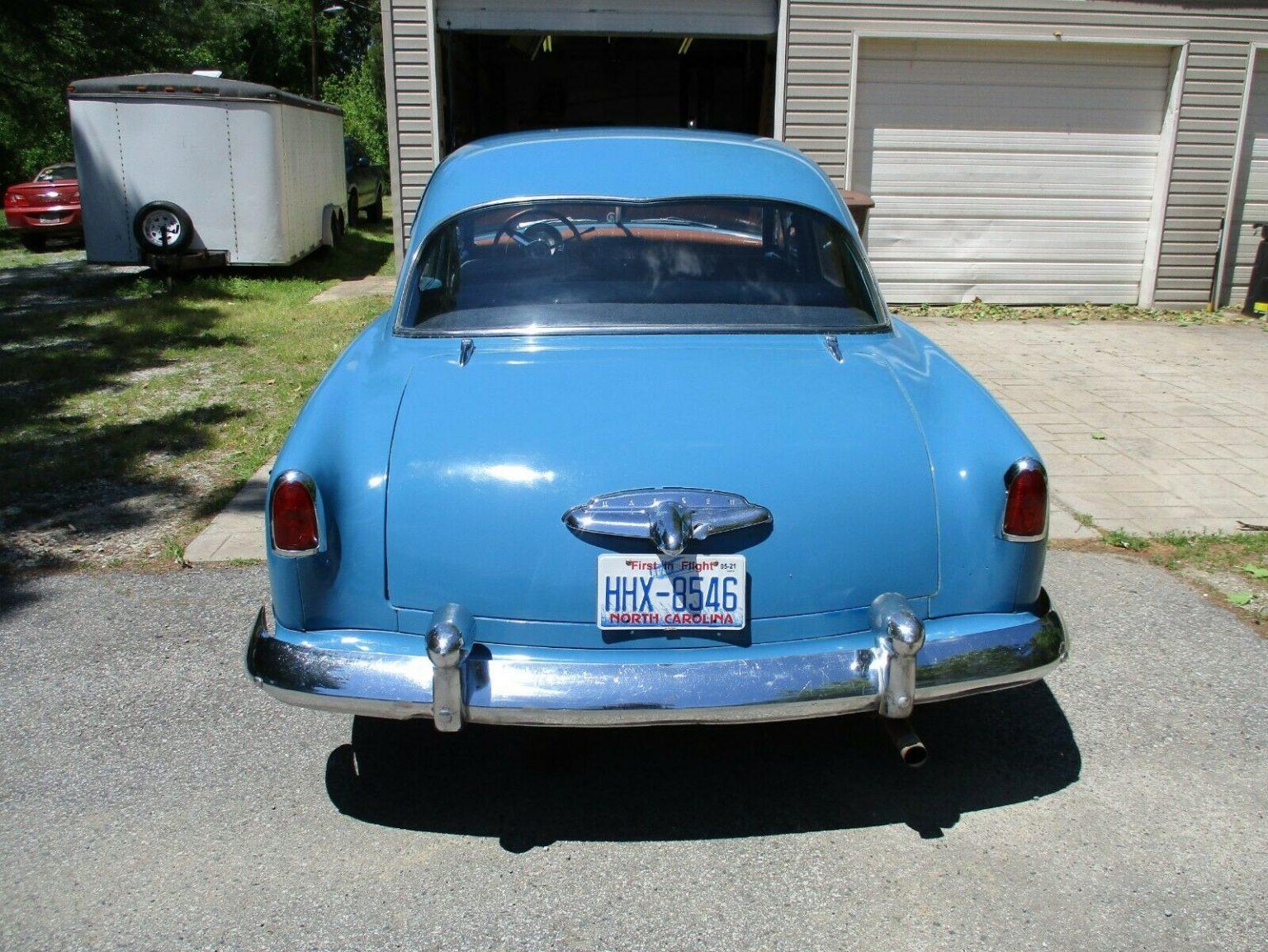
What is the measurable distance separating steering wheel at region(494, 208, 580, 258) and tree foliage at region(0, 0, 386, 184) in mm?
20045

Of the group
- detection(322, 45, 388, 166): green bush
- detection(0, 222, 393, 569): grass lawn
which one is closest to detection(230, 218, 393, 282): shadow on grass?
detection(0, 222, 393, 569): grass lawn

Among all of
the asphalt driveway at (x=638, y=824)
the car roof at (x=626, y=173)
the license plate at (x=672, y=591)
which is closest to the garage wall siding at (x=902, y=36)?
the car roof at (x=626, y=173)

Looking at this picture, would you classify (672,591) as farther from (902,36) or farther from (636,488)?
(902,36)

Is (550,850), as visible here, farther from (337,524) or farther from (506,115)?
(506,115)

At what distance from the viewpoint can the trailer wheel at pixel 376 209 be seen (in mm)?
19641

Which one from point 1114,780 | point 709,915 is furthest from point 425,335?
point 1114,780

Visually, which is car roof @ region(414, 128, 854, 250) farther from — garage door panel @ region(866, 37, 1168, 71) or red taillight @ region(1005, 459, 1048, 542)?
garage door panel @ region(866, 37, 1168, 71)

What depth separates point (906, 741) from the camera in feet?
9.64

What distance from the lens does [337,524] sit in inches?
111

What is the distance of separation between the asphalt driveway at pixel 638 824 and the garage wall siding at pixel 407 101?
717cm

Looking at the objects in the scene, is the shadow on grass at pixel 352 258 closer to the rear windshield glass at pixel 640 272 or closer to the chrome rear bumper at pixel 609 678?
the rear windshield glass at pixel 640 272

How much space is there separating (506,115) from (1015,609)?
16952mm

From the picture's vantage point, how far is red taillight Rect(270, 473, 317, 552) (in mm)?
2826

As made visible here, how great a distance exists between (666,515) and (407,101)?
8619 mm
